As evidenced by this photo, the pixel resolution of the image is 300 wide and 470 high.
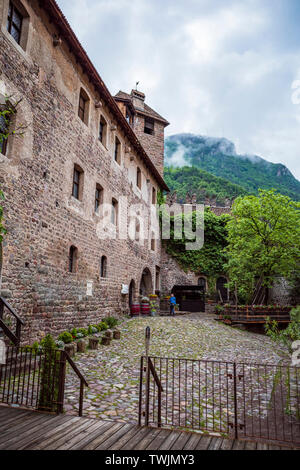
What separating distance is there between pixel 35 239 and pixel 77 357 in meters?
3.44

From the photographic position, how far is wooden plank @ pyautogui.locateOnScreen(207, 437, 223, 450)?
376cm

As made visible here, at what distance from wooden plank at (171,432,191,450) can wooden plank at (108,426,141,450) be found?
0.55 metres

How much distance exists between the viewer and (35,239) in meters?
8.94

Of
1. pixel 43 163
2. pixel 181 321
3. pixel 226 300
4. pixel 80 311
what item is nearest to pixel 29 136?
pixel 43 163

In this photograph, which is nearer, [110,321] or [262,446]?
[262,446]

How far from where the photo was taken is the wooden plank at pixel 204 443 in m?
3.76

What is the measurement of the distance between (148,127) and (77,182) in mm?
16027

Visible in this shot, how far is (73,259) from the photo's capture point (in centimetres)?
1135

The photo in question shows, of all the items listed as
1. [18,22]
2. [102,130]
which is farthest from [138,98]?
[18,22]

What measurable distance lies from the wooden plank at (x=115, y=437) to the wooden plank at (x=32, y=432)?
2.66ft

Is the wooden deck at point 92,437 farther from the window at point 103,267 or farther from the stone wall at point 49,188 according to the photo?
the window at point 103,267

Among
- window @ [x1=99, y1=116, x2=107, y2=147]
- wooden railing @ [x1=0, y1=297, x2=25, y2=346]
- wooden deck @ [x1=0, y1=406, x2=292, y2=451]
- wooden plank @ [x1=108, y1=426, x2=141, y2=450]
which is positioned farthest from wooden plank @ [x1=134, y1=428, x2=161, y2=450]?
window @ [x1=99, y1=116, x2=107, y2=147]

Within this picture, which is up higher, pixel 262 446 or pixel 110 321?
pixel 110 321

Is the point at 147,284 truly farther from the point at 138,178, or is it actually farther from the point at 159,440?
the point at 159,440
